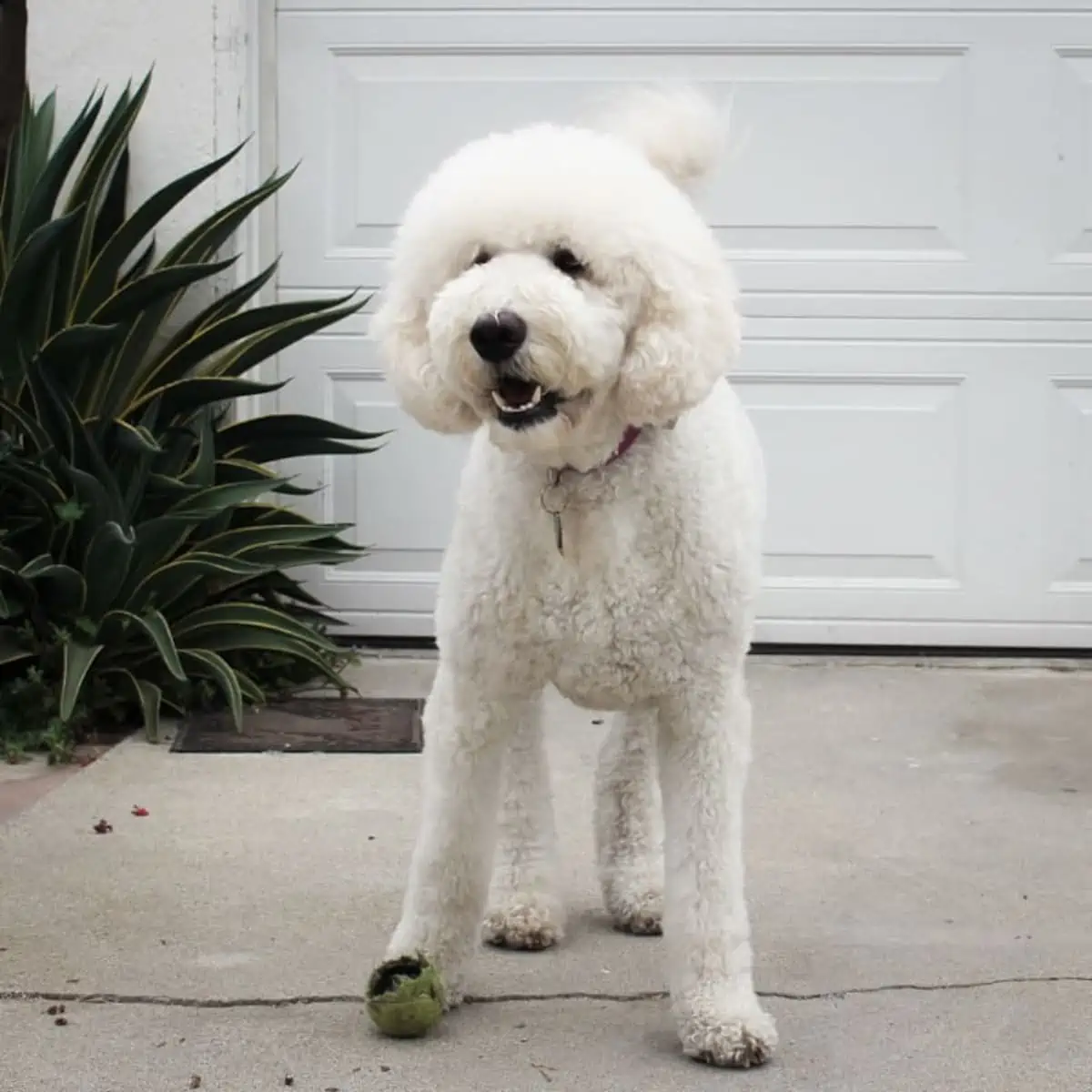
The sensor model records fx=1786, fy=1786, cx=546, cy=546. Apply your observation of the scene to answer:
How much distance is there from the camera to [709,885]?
2.81 metres

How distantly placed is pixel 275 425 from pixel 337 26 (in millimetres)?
1481

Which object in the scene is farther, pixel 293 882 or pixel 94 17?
pixel 94 17

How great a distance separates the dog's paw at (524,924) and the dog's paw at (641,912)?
5.6 inches

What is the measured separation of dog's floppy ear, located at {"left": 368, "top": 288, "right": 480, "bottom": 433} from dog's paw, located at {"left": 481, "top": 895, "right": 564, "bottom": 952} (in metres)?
0.99

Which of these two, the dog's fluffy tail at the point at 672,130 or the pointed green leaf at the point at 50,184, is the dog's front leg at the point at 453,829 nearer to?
the dog's fluffy tail at the point at 672,130

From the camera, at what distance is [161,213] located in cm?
522

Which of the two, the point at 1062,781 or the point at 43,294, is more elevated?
the point at 43,294

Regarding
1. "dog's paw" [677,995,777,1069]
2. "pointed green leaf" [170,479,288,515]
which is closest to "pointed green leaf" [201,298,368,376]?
"pointed green leaf" [170,479,288,515]

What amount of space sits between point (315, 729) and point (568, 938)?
1813 mm

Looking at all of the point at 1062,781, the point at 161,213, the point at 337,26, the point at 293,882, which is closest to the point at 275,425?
the point at 161,213

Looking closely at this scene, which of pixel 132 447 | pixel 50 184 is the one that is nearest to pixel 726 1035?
pixel 132 447

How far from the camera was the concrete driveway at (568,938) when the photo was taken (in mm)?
2764

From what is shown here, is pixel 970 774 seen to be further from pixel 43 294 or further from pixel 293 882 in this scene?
pixel 43 294

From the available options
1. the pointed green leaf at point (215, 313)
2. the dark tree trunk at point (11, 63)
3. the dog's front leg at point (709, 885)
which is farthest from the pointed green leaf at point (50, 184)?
the dog's front leg at point (709, 885)
